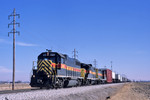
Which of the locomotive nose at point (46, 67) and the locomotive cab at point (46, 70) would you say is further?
the locomotive nose at point (46, 67)

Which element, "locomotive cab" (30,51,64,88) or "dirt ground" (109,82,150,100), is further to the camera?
"dirt ground" (109,82,150,100)

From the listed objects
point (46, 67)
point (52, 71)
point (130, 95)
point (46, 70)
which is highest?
point (46, 67)

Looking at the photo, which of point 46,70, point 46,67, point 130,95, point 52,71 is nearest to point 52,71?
point 52,71

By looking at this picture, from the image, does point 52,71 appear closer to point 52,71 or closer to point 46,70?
→ point 52,71

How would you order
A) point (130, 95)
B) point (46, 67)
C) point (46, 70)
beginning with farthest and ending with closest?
point (130, 95) < point (46, 67) < point (46, 70)

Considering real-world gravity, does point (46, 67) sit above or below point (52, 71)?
above

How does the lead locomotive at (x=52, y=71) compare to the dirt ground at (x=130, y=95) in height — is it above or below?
above

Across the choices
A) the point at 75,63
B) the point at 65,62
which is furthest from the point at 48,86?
the point at 75,63

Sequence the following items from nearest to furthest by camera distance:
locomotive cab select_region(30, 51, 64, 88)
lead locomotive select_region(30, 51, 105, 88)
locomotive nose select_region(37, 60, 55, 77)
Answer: locomotive cab select_region(30, 51, 64, 88) → lead locomotive select_region(30, 51, 105, 88) → locomotive nose select_region(37, 60, 55, 77)

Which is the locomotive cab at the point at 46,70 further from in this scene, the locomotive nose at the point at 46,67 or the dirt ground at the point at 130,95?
the dirt ground at the point at 130,95

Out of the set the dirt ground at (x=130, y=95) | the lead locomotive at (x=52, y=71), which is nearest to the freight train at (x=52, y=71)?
the lead locomotive at (x=52, y=71)

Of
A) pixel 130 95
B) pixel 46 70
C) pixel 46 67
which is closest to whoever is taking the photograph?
pixel 46 70

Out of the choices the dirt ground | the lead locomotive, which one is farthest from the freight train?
the dirt ground

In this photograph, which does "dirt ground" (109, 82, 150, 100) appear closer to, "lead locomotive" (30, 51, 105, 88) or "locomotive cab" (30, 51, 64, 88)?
"lead locomotive" (30, 51, 105, 88)
